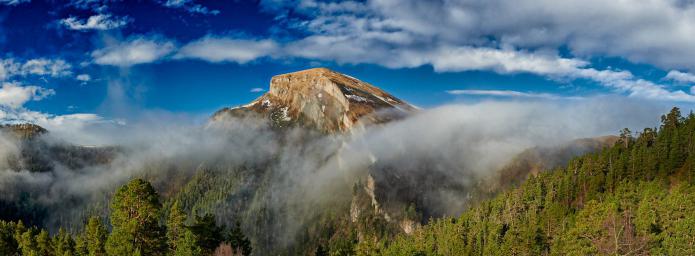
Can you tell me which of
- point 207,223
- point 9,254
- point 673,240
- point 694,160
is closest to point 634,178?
point 694,160

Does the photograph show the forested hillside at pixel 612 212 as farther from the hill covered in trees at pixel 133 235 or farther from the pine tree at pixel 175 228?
the pine tree at pixel 175 228

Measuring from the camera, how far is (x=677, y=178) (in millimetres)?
164750

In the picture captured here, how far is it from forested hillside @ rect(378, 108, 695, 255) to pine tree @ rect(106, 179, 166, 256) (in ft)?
150

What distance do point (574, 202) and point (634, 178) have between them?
22484mm

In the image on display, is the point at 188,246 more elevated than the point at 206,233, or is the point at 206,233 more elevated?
the point at 188,246

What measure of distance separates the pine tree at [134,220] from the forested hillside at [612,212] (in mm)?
45688

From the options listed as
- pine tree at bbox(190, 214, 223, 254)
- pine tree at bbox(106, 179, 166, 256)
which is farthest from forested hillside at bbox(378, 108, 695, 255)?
pine tree at bbox(106, 179, 166, 256)

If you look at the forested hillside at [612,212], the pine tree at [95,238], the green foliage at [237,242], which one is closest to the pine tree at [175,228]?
the pine tree at [95,238]

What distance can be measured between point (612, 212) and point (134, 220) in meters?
102

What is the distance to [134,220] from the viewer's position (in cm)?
7381

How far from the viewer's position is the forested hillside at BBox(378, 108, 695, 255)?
10494 centimetres

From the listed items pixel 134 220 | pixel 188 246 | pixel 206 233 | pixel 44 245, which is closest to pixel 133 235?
pixel 134 220

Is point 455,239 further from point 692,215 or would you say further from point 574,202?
point 692,215

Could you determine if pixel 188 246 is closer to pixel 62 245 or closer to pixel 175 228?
pixel 175 228
